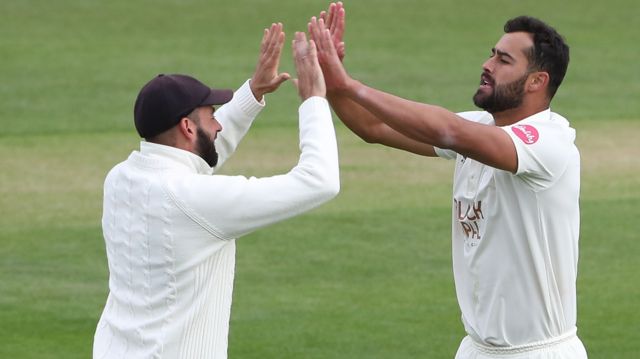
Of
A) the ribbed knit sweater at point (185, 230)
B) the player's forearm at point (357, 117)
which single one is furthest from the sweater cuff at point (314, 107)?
the player's forearm at point (357, 117)

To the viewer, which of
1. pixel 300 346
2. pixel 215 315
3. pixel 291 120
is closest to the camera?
pixel 215 315

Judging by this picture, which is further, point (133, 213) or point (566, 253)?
point (566, 253)

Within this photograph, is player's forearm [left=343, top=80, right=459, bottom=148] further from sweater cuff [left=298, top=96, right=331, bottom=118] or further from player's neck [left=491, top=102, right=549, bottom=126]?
player's neck [left=491, top=102, right=549, bottom=126]

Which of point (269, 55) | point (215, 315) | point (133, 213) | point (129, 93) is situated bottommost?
point (129, 93)

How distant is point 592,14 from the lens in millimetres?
23047

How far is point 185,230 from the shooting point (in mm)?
5340

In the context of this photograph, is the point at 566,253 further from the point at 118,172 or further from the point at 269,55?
the point at 118,172

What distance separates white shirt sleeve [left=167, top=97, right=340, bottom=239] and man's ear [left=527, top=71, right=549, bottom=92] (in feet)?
3.91

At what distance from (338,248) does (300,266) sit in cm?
55

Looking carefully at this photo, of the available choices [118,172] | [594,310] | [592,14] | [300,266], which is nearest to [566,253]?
[118,172]

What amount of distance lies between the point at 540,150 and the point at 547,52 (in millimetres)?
521

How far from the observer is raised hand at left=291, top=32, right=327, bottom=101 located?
5430 millimetres

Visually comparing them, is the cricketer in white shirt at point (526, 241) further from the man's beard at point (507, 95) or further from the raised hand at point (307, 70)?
the raised hand at point (307, 70)

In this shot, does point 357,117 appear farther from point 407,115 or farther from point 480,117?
point 407,115
